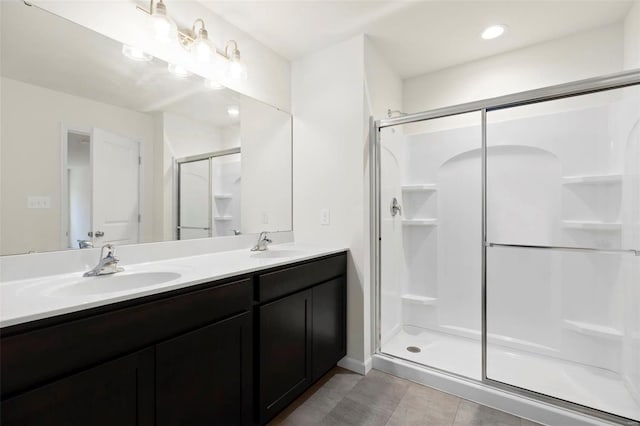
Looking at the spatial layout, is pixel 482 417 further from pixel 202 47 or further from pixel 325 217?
pixel 202 47

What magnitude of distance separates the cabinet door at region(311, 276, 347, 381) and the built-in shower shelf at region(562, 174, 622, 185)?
1910 millimetres

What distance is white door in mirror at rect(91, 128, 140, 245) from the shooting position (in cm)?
148

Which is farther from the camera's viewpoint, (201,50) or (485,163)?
(485,163)

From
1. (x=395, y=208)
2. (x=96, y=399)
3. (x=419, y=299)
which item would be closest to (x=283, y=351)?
(x=96, y=399)

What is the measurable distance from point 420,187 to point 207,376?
2364 mm

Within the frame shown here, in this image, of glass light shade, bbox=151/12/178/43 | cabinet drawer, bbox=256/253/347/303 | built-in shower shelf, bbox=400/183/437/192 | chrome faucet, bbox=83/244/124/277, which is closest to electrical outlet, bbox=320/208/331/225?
cabinet drawer, bbox=256/253/347/303

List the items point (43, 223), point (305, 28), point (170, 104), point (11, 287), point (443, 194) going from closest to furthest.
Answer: point (11, 287)
point (43, 223)
point (170, 104)
point (305, 28)
point (443, 194)

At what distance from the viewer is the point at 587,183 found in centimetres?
221

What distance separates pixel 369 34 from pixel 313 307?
6.54ft

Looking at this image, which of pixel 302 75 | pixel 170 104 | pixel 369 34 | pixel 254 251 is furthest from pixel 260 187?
pixel 369 34

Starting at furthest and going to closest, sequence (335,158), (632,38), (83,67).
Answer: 1. (335,158)
2. (632,38)
3. (83,67)

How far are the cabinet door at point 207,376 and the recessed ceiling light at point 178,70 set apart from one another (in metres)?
1.45

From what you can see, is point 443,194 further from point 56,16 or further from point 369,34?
point 56,16

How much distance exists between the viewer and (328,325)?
79.0 inches
